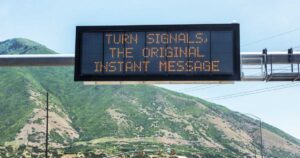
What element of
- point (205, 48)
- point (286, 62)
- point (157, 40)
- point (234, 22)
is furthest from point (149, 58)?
point (286, 62)

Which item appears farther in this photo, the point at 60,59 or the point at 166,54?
the point at 60,59

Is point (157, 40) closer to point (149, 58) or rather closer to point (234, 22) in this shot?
point (149, 58)

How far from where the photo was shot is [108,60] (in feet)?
73.3

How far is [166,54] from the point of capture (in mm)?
21859

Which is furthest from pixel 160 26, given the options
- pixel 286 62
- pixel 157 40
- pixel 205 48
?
pixel 286 62

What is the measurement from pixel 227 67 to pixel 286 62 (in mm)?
2990

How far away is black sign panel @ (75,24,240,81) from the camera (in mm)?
21859

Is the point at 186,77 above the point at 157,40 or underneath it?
underneath

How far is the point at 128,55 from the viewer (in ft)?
72.7

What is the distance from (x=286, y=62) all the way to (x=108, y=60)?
754 cm

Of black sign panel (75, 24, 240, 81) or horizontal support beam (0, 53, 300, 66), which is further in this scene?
horizontal support beam (0, 53, 300, 66)

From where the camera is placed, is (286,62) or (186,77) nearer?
(186,77)

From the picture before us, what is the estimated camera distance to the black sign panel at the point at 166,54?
2186 centimetres

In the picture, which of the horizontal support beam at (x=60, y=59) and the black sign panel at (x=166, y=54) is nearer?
the black sign panel at (x=166, y=54)
